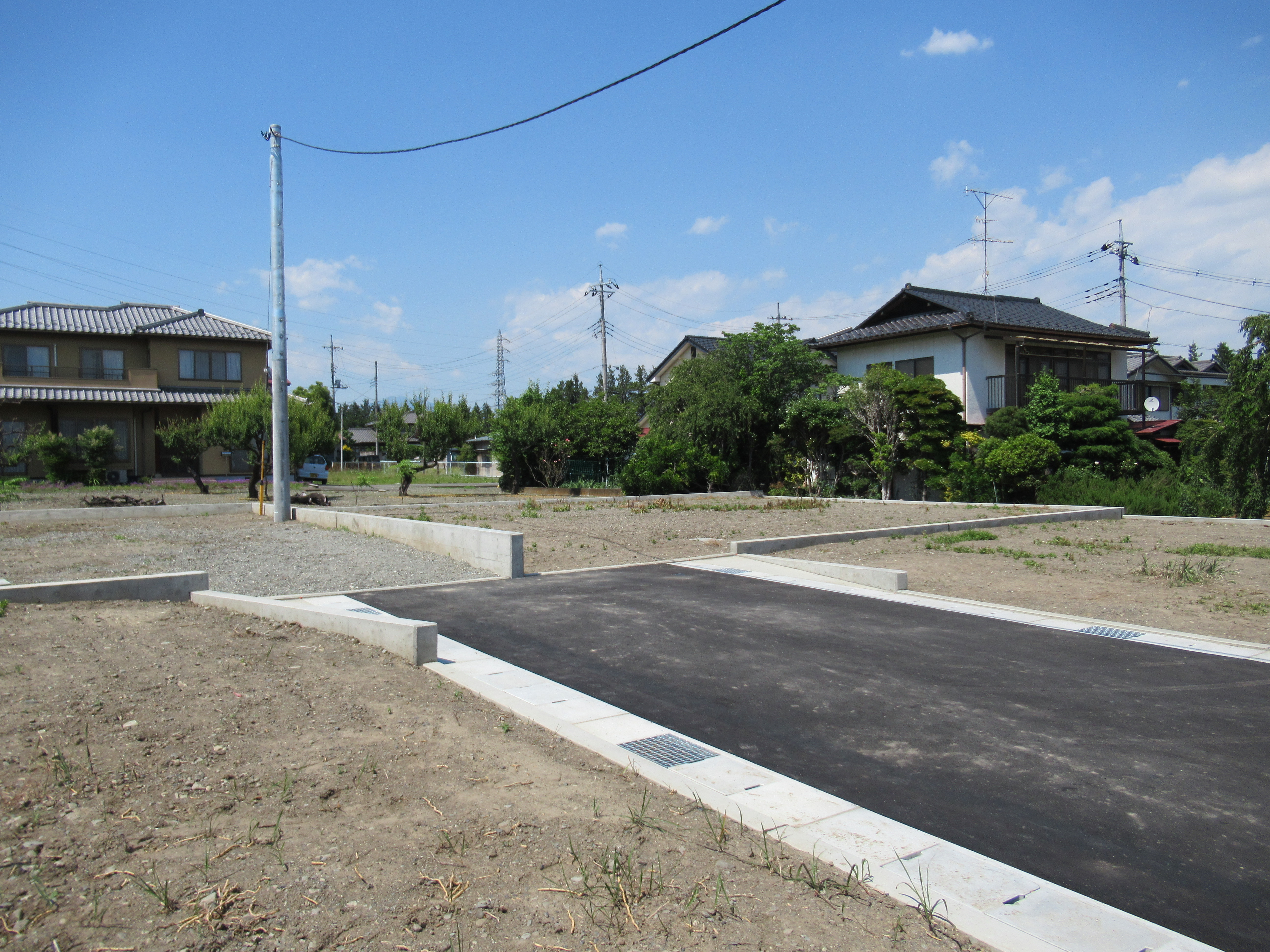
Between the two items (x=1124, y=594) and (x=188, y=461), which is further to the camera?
(x=188, y=461)

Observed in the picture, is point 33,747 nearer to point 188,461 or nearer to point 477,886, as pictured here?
point 477,886

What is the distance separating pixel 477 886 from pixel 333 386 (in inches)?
2880

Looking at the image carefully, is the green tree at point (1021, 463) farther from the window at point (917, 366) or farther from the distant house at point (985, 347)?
the window at point (917, 366)

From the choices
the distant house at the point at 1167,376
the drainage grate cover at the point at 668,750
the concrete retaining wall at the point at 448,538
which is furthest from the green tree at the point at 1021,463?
the drainage grate cover at the point at 668,750

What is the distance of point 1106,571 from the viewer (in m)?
11.0

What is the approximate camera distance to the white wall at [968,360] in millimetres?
25266

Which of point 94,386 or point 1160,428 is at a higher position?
point 94,386

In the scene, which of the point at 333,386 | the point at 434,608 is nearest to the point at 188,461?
the point at 434,608

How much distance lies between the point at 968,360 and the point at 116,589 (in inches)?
946

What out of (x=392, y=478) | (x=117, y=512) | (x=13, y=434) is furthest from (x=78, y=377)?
(x=117, y=512)

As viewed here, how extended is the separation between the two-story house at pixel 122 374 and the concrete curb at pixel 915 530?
24809 millimetres

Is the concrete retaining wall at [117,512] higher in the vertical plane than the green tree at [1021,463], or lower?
lower

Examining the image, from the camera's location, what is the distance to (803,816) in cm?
363

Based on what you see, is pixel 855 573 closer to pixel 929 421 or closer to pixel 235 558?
pixel 235 558
